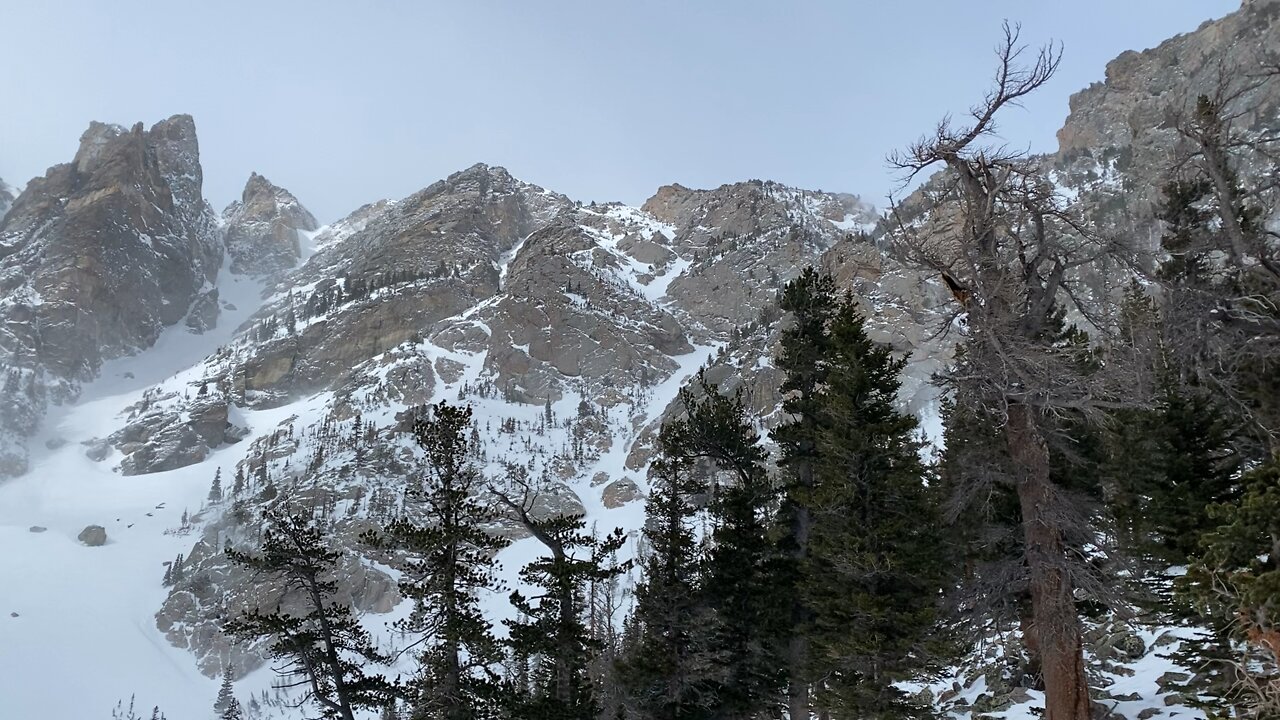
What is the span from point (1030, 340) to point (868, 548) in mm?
5370

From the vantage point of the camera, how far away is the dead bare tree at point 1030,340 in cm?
966

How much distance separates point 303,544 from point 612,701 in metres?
8.81

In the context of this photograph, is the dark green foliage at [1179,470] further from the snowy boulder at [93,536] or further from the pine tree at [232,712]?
the snowy boulder at [93,536]

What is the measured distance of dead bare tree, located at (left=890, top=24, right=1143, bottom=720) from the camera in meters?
9.66

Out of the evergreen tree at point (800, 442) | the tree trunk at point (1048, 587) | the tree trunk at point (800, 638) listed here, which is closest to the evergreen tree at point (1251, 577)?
the tree trunk at point (1048, 587)

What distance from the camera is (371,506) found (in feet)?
464

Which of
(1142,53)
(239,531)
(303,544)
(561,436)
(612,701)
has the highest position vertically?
(1142,53)

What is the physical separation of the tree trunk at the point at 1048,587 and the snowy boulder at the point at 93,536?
19819 cm

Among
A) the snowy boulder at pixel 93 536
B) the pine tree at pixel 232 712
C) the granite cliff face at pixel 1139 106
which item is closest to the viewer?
the pine tree at pixel 232 712

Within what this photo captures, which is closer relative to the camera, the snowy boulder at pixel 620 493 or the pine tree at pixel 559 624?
the pine tree at pixel 559 624

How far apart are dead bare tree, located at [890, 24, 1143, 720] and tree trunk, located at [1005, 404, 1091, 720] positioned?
0.05 feet

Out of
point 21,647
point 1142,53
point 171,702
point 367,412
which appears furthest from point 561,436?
point 1142,53

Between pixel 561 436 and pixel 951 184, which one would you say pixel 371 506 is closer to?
pixel 561 436

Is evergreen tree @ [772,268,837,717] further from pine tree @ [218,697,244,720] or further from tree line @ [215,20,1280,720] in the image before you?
pine tree @ [218,697,244,720]
